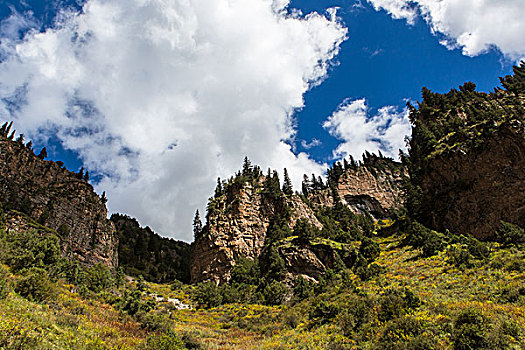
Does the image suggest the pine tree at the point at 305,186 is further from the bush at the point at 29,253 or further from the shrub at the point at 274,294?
the bush at the point at 29,253

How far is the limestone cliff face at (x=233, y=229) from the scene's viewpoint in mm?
66375

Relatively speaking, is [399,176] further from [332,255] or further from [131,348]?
[131,348]

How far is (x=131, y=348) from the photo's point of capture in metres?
13.4

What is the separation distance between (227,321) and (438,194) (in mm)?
45346

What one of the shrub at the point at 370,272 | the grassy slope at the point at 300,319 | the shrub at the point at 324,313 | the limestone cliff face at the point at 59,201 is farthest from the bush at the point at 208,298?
the shrub at the point at 324,313

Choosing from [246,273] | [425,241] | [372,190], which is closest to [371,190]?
[372,190]

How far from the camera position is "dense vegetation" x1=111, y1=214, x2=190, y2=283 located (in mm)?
90375

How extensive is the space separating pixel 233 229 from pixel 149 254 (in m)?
51.8

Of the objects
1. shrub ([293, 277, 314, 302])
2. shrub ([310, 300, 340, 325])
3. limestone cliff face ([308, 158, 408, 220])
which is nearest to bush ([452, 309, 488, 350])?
shrub ([310, 300, 340, 325])

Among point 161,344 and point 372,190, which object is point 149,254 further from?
point 161,344

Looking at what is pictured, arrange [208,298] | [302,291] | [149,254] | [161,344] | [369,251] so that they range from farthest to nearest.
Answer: [149,254] → [369,251] → [208,298] → [302,291] → [161,344]

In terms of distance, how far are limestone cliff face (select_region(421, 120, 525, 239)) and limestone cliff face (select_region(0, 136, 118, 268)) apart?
2757 inches

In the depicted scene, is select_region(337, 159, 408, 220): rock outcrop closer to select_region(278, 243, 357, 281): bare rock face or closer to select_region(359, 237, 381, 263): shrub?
select_region(278, 243, 357, 281): bare rock face

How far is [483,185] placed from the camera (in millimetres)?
44719
